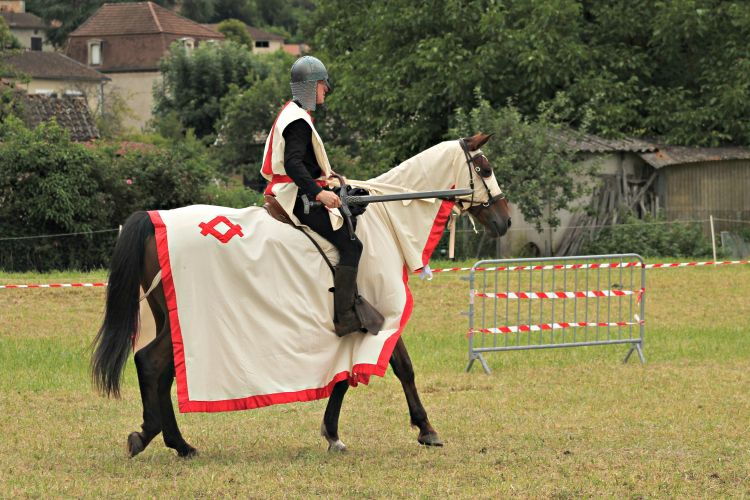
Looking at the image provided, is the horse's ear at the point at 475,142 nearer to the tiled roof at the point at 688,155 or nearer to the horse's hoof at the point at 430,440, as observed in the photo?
the horse's hoof at the point at 430,440

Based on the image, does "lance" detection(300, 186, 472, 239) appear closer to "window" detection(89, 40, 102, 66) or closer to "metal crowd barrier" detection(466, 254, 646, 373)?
"metal crowd barrier" detection(466, 254, 646, 373)

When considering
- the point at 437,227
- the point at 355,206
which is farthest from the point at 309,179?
the point at 437,227

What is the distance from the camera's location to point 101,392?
7602mm

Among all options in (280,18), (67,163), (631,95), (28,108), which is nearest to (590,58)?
(631,95)

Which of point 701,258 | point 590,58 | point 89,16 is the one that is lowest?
point 701,258

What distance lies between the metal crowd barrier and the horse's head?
3196mm

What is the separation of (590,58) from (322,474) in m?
22.1

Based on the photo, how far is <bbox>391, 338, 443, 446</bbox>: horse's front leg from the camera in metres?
8.02

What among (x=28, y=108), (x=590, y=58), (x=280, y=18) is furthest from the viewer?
(x=280, y=18)

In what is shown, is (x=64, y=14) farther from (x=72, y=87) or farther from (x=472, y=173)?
(x=472, y=173)

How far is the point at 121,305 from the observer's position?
7.54 metres

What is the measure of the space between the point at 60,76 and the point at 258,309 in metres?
65.8

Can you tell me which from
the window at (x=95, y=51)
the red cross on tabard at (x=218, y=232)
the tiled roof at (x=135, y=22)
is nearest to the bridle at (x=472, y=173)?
the red cross on tabard at (x=218, y=232)

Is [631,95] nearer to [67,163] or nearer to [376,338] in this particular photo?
[67,163]
